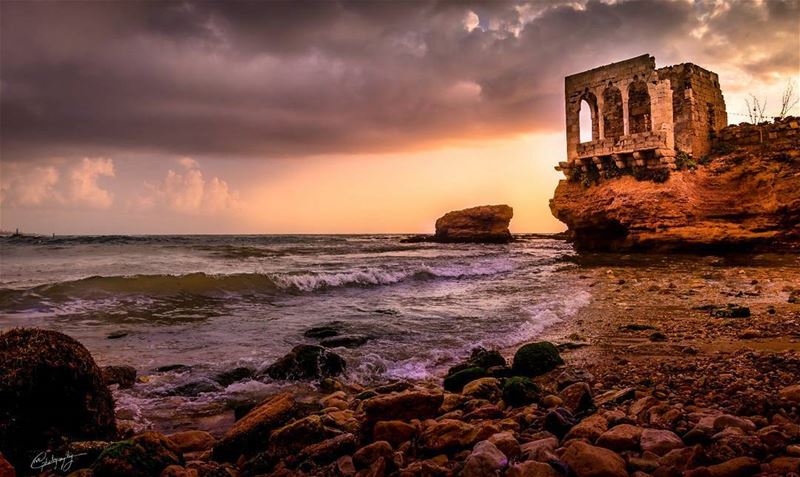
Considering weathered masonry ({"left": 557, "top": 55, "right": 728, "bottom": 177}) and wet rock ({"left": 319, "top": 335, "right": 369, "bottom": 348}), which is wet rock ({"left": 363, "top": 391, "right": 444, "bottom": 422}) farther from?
weathered masonry ({"left": 557, "top": 55, "right": 728, "bottom": 177})

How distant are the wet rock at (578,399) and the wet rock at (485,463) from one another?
1.21 meters

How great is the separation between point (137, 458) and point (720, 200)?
2460 centimetres

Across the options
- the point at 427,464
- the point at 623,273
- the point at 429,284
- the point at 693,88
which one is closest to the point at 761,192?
the point at 693,88

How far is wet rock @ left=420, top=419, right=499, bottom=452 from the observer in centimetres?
314

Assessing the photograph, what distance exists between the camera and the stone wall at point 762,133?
2211cm

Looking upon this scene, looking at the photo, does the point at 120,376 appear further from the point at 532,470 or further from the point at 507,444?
the point at 532,470

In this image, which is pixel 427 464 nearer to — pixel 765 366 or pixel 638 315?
pixel 765 366

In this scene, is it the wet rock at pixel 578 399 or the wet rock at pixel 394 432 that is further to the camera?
the wet rock at pixel 578 399

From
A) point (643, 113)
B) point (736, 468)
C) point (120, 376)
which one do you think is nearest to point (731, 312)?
point (736, 468)

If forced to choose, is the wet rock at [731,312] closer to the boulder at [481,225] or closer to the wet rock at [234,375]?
the wet rock at [234,375]

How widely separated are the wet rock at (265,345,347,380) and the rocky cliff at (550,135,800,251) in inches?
789

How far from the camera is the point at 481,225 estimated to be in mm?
57562

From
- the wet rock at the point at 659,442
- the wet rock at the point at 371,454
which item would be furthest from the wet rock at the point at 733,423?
the wet rock at the point at 371,454

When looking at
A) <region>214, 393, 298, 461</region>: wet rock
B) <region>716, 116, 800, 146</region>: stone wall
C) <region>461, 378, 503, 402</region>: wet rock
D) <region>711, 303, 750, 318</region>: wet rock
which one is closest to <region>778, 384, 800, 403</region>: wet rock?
<region>461, 378, 503, 402</region>: wet rock
